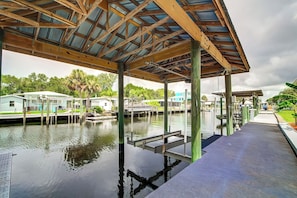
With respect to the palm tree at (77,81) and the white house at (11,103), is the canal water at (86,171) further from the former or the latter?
the palm tree at (77,81)

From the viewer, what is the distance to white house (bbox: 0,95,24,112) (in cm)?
1940

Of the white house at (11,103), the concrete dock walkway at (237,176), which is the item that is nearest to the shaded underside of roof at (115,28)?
the concrete dock walkway at (237,176)

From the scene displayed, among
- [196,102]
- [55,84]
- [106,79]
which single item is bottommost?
[196,102]

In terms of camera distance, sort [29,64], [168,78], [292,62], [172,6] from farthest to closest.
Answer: [29,64] < [292,62] < [168,78] < [172,6]

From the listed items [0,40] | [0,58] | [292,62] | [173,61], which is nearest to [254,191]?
[173,61]

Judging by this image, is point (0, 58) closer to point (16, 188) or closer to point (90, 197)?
point (16, 188)

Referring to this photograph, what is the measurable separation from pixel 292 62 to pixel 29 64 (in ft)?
157

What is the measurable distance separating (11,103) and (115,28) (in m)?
25.0

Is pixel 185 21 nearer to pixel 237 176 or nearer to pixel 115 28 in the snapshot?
pixel 115 28

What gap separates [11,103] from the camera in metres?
20.0

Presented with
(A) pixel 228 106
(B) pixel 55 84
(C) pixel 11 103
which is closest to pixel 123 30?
(A) pixel 228 106

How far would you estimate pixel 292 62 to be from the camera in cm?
2009

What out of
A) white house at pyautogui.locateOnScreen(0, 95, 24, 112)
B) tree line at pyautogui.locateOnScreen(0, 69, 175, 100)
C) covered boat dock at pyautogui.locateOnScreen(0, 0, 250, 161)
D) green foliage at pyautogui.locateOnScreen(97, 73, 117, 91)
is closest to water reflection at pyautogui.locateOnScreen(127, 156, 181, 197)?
covered boat dock at pyautogui.locateOnScreen(0, 0, 250, 161)

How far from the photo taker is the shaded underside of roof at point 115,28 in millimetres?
2512
